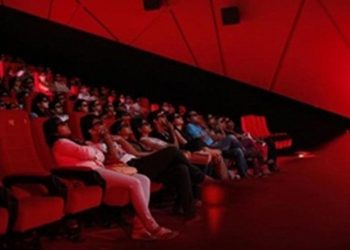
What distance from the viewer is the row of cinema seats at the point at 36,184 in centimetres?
214

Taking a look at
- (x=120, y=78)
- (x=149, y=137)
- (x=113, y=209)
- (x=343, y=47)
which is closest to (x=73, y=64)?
(x=120, y=78)

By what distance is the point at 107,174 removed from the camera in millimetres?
2824

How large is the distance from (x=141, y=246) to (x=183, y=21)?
6336 millimetres

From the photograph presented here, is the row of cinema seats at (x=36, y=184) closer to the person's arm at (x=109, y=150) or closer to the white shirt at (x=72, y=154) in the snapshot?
the white shirt at (x=72, y=154)

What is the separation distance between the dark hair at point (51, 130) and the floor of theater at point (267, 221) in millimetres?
513

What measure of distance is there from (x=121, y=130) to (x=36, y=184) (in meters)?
0.99

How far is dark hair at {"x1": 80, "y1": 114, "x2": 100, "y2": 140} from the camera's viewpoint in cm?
314

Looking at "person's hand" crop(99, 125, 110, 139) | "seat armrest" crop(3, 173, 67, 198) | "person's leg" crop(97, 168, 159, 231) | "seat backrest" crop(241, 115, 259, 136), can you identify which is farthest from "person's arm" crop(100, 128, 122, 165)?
"seat backrest" crop(241, 115, 259, 136)

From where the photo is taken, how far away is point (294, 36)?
8008mm

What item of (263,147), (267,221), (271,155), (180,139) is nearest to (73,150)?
(267,221)

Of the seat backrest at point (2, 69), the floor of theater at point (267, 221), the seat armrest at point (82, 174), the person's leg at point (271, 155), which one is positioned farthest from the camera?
the seat backrest at point (2, 69)

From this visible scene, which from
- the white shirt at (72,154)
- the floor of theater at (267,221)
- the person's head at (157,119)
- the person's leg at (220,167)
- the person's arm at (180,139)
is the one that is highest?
the person's head at (157,119)

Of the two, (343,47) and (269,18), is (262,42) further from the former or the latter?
(343,47)

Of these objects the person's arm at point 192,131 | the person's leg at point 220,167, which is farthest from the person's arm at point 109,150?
the person's arm at point 192,131
